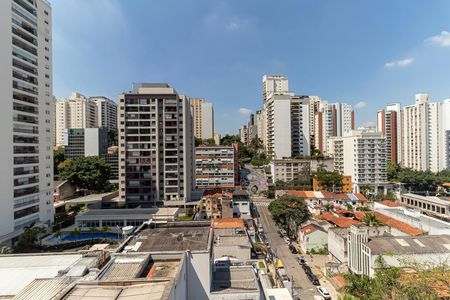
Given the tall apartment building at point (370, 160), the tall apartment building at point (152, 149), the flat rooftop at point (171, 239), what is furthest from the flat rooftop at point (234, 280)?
the tall apartment building at point (370, 160)

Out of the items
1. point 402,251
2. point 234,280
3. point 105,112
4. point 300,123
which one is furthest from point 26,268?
point 105,112

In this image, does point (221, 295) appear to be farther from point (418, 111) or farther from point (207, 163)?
point (418, 111)

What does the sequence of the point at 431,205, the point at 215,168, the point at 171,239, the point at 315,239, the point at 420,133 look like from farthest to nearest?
the point at 420,133
the point at 215,168
the point at 431,205
the point at 315,239
the point at 171,239

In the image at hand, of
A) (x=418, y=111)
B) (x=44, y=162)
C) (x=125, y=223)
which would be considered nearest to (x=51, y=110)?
(x=44, y=162)

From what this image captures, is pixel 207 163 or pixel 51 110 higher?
pixel 51 110

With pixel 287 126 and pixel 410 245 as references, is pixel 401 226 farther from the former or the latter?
pixel 287 126

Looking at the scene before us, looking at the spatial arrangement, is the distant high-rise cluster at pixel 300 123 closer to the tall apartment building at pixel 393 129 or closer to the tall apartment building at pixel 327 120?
the tall apartment building at pixel 327 120
